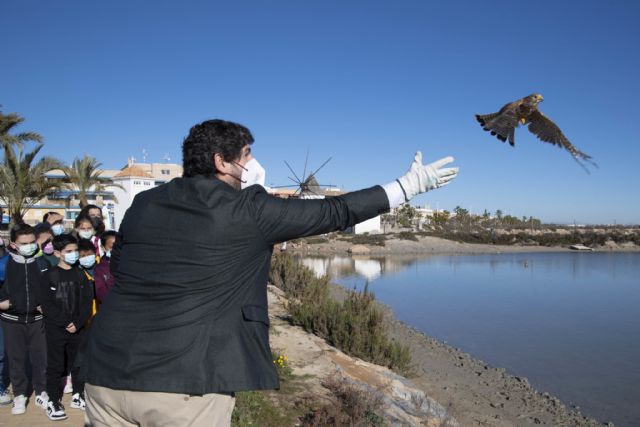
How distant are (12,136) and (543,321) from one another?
18.9m

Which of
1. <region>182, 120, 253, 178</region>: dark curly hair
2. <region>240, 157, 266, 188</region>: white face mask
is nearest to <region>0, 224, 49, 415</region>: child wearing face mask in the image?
<region>240, 157, 266, 188</region>: white face mask

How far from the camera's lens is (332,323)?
29.5ft

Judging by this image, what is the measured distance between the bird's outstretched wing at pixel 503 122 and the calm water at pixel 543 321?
23.2ft

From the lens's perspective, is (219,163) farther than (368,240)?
No

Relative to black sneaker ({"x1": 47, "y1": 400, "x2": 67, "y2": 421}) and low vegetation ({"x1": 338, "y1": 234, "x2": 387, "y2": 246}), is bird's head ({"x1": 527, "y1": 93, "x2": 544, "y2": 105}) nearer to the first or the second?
black sneaker ({"x1": 47, "y1": 400, "x2": 67, "y2": 421})

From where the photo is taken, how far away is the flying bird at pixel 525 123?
4195 mm

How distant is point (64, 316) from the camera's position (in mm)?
4715

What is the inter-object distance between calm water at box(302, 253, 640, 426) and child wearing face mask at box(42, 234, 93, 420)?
8598 millimetres

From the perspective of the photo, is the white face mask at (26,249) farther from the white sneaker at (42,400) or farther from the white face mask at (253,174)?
the white face mask at (253,174)

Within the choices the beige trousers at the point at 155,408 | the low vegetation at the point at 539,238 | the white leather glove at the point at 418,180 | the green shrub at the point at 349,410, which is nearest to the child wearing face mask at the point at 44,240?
the green shrub at the point at 349,410

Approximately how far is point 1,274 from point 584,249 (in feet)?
213

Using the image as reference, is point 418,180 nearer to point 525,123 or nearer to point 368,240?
point 525,123

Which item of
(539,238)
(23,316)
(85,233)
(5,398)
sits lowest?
(5,398)

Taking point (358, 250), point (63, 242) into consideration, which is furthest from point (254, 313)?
point (358, 250)
